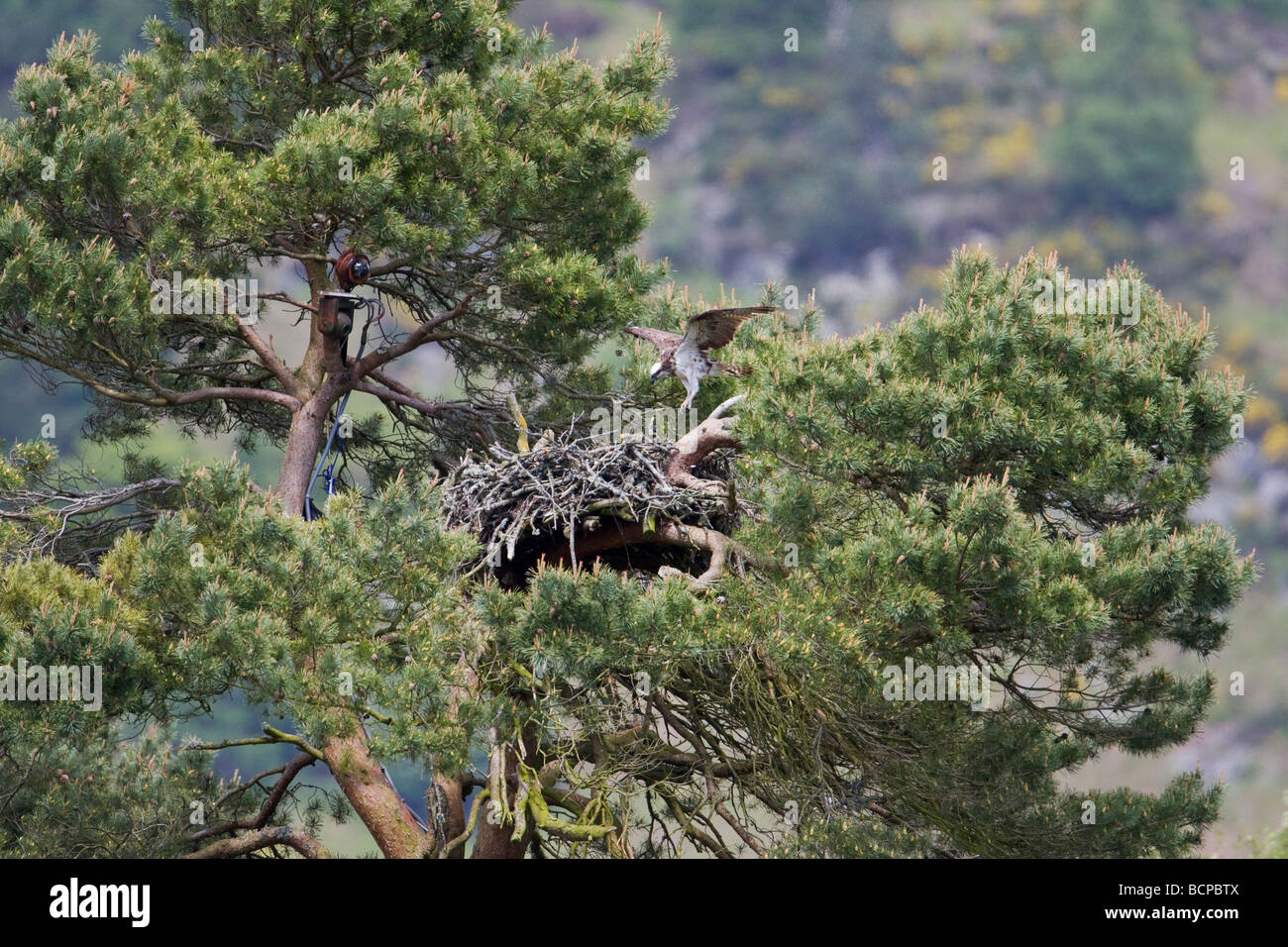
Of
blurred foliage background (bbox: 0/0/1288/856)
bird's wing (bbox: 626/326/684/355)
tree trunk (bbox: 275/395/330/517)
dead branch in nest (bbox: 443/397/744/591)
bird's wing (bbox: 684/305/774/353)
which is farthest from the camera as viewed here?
blurred foliage background (bbox: 0/0/1288/856)

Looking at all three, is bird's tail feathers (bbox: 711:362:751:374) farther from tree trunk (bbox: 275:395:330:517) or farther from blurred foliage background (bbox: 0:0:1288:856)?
blurred foliage background (bbox: 0:0:1288:856)

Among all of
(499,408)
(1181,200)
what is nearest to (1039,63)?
(1181,200)

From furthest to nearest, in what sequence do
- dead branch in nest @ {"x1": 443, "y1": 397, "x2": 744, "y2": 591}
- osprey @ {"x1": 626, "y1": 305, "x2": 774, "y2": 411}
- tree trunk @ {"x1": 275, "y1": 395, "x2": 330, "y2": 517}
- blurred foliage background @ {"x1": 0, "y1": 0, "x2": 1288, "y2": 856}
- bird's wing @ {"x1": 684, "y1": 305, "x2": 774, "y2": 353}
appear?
blurred foliage background @ {"x1": 0, "y1": 0, "x2": 1288, "y2": 856} → tree trunk @ {"x1": 275, "y1": 395, "x2": 330, "y2": 517} → osprey @ {"x1": 626, "y1": 305, "x2": 774, "y2": 411} → bird's wing @ {"x1": 684, "y1": 305, "x2": 774, "y2": 353} → dead branch in nest @ {"x1": 443, "y1": 397, "x2": 744, "y2": 591}

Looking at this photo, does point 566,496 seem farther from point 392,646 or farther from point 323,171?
point 323,171

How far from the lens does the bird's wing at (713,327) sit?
26.0 feet

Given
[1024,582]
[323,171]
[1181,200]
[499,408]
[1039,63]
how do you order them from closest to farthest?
[1024,582] < [323,171] < [499,408] < [1181,200] < [1039,63]

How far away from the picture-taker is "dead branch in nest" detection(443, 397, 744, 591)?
7.45 m

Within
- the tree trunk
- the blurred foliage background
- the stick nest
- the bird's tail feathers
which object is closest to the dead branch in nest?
the stick nest

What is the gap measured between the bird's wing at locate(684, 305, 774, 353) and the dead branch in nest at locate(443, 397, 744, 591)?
511mm

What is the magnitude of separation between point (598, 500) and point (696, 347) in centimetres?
121

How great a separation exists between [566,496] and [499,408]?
250 cm

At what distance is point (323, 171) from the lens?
830 centimetres

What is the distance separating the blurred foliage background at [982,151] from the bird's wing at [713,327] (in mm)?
44334

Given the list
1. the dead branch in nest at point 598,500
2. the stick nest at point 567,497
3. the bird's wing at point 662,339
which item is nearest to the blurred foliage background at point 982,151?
the bird's wing at point 662,339
